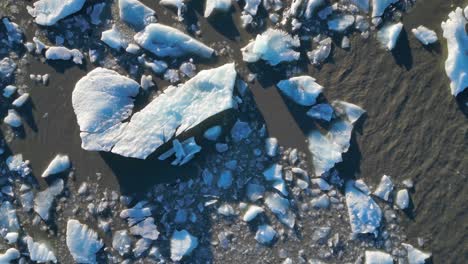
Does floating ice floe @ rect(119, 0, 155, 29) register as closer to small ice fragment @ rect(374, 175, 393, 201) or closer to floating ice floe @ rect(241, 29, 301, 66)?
floating ice floe @ rect(241, 29, 301, 66)

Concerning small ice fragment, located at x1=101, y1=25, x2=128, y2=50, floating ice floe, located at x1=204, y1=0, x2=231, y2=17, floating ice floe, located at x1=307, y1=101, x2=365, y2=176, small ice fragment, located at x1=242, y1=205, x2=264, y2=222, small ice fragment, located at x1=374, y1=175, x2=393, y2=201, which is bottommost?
small ice fragment, located at x1=242, y1=205, x2=264, y2=222

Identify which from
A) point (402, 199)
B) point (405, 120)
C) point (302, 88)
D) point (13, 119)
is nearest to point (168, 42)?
point (302, 88)

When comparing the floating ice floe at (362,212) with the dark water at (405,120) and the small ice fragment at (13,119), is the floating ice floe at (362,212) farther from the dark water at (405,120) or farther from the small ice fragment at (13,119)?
the small ice fragment at (13,119)

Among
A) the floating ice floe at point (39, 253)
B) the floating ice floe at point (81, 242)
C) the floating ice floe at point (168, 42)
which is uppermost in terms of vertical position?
the floating ice floe at point (168, 42)

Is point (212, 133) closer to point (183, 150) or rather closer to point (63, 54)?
point (183, 150)

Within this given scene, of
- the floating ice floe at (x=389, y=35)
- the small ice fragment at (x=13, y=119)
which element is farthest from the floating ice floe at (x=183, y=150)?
the floating ice floe at (x=389, y=35)

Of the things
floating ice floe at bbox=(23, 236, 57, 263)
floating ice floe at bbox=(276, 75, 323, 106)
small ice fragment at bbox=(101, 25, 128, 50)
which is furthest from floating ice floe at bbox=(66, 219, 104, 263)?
floating ice floe at bbox=(276, 75, 323, 106)
